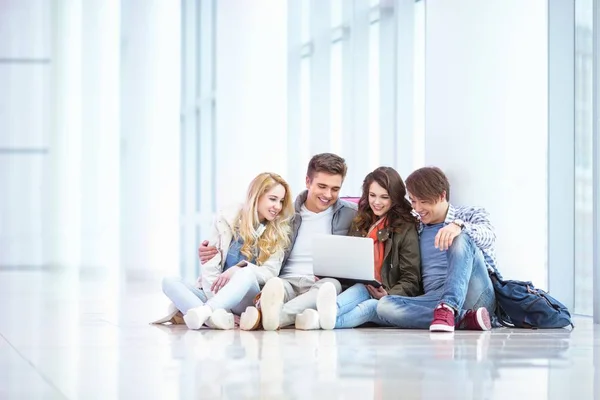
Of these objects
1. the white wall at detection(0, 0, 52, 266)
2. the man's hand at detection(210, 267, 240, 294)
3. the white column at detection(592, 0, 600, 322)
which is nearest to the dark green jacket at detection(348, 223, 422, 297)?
the man's hand at detection(210, 267, 240, 294)

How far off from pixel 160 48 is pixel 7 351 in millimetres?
11084

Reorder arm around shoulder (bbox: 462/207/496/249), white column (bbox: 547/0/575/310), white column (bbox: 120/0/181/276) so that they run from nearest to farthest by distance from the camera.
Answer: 1. arm around shoulder (bbox: 462/207/496/249)
2. white column (bbox: 547/0/575/310)
3. white column (bbox: 120/0/181/276)

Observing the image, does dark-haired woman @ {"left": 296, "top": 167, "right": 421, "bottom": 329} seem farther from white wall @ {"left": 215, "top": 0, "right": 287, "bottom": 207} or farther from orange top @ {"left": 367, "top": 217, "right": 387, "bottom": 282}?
white wall @ {"left": 215, "top": 0, "right": 287, "bottom": 207}

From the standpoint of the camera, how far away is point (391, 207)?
5141 millimetres

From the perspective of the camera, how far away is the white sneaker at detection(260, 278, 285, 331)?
14.9 ft

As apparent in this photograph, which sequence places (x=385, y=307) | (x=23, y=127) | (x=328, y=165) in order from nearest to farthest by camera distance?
(x=385, y=307), (x=328, y=165), (x=23, y=127)

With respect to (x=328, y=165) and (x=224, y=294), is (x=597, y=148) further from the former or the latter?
(x=224, y=294)

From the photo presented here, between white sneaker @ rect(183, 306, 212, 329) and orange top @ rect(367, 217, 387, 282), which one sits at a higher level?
orange top @ rect(367, 217, 387, 282)

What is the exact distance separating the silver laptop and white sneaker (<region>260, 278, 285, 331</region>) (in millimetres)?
308

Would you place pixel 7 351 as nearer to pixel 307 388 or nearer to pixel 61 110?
pixel 307 388

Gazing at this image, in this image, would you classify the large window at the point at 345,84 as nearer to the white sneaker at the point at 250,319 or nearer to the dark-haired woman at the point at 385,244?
the dark-haired woman at the point at 385,244

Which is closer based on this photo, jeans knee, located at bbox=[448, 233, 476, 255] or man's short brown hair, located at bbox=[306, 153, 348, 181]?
jeans knee, located at bbox=[448, 233, 476, 255]

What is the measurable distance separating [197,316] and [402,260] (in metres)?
1.12

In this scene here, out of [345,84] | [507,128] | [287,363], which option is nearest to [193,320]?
[287,363]
